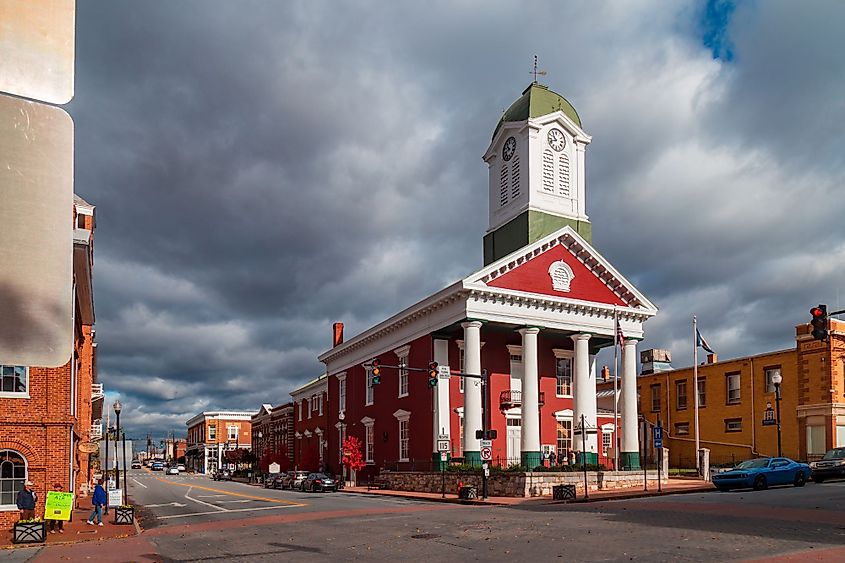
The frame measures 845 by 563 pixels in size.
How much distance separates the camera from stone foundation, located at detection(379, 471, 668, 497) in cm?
3766

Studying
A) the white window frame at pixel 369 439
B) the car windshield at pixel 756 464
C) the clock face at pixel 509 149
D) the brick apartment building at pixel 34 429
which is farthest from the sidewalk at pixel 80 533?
the clock face at pixel 509 149

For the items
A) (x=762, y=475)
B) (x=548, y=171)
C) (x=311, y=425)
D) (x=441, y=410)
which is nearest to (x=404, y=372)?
(x=441, y=410)

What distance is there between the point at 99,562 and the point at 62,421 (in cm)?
938

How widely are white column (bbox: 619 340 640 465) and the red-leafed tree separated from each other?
1743cm

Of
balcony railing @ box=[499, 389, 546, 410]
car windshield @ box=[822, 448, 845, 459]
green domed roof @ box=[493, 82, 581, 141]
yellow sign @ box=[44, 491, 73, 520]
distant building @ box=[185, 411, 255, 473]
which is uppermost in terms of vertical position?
green domed roof @ box=[493, 82, 581, 141]

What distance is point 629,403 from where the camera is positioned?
46.8m

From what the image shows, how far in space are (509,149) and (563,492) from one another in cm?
2436

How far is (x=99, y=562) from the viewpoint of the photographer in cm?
1827

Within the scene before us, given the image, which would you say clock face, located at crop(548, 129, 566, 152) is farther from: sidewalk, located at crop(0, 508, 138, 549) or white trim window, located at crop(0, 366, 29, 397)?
white trim window, located at crop(0, 366, 29, 397)

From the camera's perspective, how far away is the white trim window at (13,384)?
26094 mm

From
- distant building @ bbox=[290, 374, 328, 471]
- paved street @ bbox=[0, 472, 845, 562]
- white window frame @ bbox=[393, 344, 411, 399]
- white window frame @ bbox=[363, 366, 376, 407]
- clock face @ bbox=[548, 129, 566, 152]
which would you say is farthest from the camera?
distant building @ bbox=[290, 374, 328, 471]

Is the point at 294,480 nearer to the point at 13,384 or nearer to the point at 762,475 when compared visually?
the point at 762,475

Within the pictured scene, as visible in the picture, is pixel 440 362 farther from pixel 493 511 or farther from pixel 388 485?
pixel 493 511

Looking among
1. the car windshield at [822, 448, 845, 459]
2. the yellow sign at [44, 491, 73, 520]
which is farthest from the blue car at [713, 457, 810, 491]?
the yellow sign at [44, 491, 73, 520]
